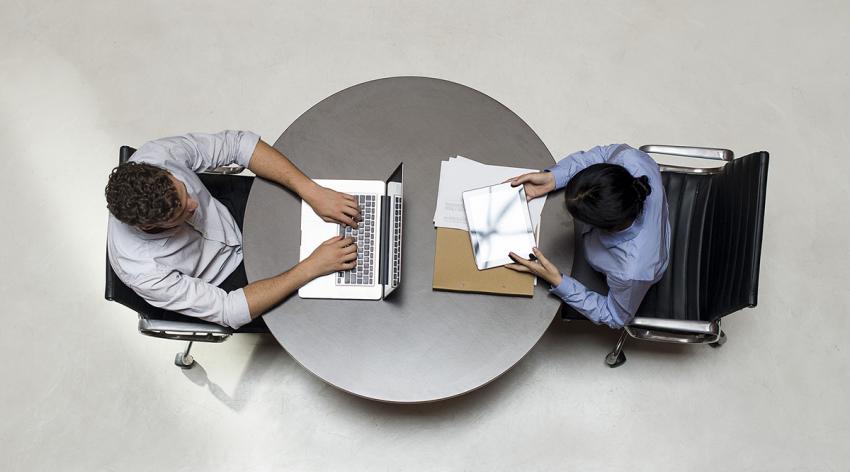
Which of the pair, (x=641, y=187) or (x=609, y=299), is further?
(x=609, y=299)

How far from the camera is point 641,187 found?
1620 millimetres

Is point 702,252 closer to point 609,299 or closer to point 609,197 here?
point 609,299

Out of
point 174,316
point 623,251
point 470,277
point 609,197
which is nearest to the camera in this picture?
point 609,197

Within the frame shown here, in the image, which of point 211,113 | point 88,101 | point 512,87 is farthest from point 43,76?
point 512,87

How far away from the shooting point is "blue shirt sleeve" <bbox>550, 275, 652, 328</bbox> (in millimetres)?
1785

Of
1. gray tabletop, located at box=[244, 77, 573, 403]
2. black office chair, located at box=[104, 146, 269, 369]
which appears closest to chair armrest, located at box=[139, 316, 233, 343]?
black office chair, located at box=[104, 146, 269, 369]

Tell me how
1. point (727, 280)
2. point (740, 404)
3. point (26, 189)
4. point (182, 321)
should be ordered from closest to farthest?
point (727, 280) → point (182, 321) → point (740, 404) → point (26, 189)

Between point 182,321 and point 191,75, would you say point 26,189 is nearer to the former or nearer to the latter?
point 191,75

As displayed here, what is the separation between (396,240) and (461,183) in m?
0.30

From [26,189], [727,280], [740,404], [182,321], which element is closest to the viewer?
[727,280]

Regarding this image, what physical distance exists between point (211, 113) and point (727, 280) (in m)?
2.30

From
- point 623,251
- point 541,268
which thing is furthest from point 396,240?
point 623,251

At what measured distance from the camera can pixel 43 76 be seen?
2826 mm

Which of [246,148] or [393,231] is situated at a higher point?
[246,148]
